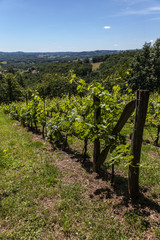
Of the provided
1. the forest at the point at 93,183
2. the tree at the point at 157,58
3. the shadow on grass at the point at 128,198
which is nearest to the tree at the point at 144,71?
the tree at the point at 157,58

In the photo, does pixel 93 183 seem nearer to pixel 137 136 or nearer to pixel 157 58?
pixel 137 136

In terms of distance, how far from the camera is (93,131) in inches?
169

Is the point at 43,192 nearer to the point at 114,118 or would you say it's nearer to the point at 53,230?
the point at 53,230

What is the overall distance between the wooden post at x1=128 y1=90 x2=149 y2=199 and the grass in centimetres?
33

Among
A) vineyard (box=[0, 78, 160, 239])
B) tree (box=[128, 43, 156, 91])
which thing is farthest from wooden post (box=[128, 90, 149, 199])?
tree (box=[128, 43, 156, 91])

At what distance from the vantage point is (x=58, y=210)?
12.3 ft

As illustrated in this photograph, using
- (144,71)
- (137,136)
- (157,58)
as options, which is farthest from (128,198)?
(157,58)

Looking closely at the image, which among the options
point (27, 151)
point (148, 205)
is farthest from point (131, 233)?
point (27, 151)

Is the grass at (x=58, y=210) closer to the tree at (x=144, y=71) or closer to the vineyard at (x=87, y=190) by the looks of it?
the vineyard at (x=87, y=190)

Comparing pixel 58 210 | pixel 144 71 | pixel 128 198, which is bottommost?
pixel 58 210

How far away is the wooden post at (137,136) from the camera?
3201mm

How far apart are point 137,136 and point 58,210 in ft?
8.63

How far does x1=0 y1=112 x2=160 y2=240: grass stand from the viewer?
10.4ft

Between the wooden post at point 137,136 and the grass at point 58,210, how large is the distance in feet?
1.10
